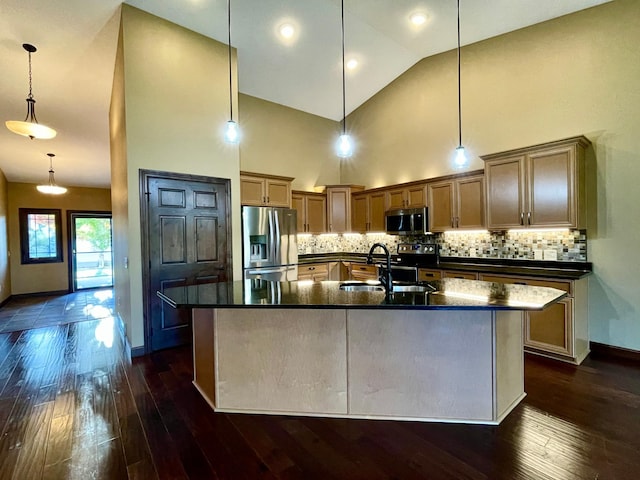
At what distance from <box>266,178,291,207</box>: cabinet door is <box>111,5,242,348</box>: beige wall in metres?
0.87

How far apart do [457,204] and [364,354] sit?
315 centimetres

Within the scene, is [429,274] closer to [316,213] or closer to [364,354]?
[316,213]

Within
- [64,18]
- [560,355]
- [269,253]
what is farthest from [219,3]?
[560,355]

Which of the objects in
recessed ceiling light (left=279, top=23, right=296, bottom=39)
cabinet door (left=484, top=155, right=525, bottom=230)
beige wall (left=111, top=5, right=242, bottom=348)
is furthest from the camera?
recessed ceiling light (left=279, top=23, right=296, bottom=39)

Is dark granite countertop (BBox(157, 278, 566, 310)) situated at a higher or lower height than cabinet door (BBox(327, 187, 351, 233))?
lower

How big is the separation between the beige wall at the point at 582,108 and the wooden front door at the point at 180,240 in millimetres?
3512

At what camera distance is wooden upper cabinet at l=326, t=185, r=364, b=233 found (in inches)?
236

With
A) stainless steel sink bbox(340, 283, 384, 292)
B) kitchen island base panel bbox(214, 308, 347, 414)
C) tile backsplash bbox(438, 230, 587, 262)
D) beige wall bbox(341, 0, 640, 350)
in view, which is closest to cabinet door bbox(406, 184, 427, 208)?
beige wall bbox(341, 0, 640, 350)

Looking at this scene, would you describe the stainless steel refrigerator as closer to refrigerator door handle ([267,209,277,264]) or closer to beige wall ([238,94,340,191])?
refrigerator door handle ([267,209,277,264])

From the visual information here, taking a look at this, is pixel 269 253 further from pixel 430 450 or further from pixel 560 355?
pixel 560 355

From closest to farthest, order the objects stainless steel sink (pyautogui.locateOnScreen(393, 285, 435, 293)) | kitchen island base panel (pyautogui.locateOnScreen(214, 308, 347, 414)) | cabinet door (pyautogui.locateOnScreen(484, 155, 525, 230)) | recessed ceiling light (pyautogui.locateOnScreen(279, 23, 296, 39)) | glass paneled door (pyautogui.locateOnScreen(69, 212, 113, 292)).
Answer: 1. kitchen island base panel (pyautogui.locateOnScreen(214, 308, 347, 414))
2. stainless steel sink (pyautogui.locateOnScreen(393, 285, 435, 293))
3. cabinet door (pyautogui.locateOnScreen(484, 155, 525, 230))
4. recessed ceiling light (pyautogui.locateOnScreen(279, 23, 296, 39))
5. glass paneled door (pyautogui.locateOnScreen(69, 212, 113, 292))

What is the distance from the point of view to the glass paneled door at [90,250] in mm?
7949

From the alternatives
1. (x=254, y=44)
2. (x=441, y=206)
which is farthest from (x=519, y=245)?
(x=254, y=44)

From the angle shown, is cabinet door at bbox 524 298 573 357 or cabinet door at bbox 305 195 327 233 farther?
cabinet door at bbox 305 195 327 233
